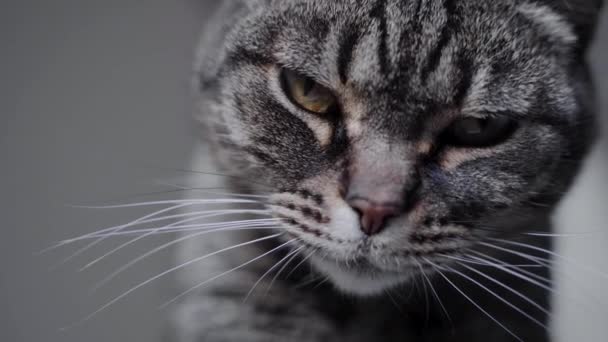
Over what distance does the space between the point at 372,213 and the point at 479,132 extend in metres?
0.24

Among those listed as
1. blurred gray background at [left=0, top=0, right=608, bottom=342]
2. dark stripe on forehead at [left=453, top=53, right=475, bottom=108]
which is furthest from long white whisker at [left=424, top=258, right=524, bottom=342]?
dark stripe on forehead at [left=453, top=53, right=475, bottom=108]

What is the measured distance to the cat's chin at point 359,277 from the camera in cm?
91

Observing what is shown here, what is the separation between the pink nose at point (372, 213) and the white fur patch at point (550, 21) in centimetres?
41

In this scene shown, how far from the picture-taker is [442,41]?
902mm

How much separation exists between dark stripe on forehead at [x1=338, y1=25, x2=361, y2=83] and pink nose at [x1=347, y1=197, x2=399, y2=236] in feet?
0.64

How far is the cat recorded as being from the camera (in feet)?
2.83

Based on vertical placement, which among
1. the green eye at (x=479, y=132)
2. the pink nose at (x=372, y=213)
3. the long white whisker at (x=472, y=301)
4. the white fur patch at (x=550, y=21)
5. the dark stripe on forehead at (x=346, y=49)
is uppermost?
the white fur patch at (x=550, y=21)

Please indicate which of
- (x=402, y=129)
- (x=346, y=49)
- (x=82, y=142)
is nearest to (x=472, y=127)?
(x=402, y=129)

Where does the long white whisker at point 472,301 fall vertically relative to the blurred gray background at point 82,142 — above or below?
below

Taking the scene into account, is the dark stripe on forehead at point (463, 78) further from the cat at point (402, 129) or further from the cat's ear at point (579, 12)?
the cat's ear at point (579, 12)

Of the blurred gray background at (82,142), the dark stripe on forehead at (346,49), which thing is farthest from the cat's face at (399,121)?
the blurred gray background at (82,142)

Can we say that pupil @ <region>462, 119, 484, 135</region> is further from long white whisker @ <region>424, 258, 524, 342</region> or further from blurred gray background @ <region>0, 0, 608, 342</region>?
blurred gray background @ <region>0, 0, 608, 342</region>

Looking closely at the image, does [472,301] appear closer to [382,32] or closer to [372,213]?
[372,213]

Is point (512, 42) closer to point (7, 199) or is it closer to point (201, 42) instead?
point (201, 42)
